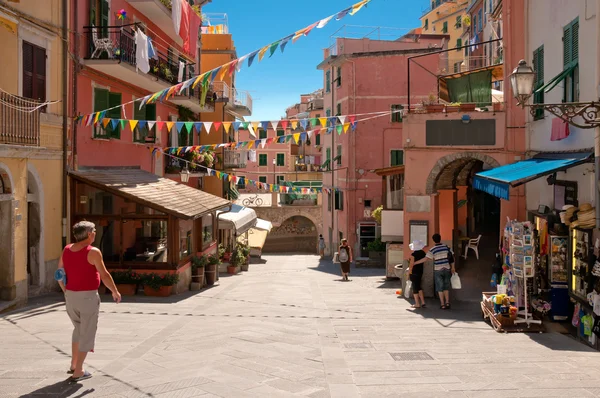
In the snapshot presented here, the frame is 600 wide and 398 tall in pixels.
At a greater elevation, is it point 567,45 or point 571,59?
point 567,45

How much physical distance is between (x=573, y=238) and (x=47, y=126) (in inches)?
455

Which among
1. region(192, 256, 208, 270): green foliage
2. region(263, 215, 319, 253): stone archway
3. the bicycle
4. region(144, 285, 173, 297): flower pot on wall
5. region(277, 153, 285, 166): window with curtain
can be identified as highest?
region(277, 153, 285, 166): window with curtain

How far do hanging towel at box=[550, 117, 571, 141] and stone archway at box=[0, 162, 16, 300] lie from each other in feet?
34.1

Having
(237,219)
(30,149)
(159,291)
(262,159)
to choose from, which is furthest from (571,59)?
(262,159)

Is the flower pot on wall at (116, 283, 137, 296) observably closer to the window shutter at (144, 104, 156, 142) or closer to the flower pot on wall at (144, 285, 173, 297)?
the flower pot on wall at (144, 285, 173, 297)

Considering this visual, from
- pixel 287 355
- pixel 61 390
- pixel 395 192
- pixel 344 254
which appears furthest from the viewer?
pixel 395 192

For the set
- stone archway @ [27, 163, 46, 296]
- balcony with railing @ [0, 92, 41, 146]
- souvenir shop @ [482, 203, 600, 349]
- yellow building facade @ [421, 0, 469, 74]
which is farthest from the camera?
yellow building facade @ [421, 0, 469, 74]

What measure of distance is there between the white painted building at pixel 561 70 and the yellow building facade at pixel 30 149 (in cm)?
1017

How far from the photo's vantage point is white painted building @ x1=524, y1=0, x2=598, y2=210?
11.3 m

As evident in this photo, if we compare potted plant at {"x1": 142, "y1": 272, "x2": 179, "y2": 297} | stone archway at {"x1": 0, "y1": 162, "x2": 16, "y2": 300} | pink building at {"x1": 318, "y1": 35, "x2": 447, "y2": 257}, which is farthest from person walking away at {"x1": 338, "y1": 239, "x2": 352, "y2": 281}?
pink building at {"x1": 318, "y1": 35, "x2": 447, "y2": 257}

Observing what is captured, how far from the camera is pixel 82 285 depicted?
6.69 m

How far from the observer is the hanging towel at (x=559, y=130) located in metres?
12.2

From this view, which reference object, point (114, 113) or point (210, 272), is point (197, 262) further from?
point (114, 113)

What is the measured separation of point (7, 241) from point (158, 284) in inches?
160
